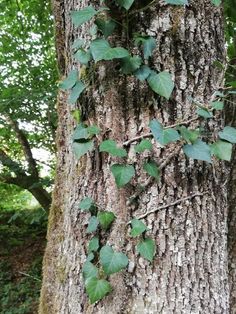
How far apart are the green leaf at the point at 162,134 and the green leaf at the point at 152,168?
0.10m

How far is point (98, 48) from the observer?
49.7 inches

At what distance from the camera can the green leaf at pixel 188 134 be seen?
128 cm

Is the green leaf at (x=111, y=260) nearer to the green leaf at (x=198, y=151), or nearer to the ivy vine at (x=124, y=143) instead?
the ivy vine at (x=124, y=143)

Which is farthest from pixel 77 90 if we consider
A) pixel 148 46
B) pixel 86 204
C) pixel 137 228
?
pixel 137 228

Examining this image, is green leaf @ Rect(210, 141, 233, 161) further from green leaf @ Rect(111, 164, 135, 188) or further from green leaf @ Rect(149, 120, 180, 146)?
green leaf @ Rect(111, 164, 135, 188)

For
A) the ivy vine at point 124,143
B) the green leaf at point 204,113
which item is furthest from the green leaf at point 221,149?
the green leaf at point 204,113

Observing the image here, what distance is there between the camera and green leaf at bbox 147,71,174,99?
4.18 ft

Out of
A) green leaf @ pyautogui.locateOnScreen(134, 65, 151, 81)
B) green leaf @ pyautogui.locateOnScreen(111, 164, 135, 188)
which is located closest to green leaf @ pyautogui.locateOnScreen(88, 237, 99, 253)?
green leaf @ pyautogui.locateOnScreen(111, 164, 135, 188)

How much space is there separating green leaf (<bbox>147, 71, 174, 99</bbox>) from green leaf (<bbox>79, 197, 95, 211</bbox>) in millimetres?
457

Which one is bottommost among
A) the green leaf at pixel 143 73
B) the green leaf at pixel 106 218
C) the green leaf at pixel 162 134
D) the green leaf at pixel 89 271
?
the green leaf at pixel 89 271

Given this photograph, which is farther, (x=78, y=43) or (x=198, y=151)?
(x=78, y=43)

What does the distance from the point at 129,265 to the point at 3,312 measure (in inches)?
172

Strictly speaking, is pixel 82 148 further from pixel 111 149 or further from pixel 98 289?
pixel 98 289

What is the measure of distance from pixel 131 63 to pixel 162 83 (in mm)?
129
